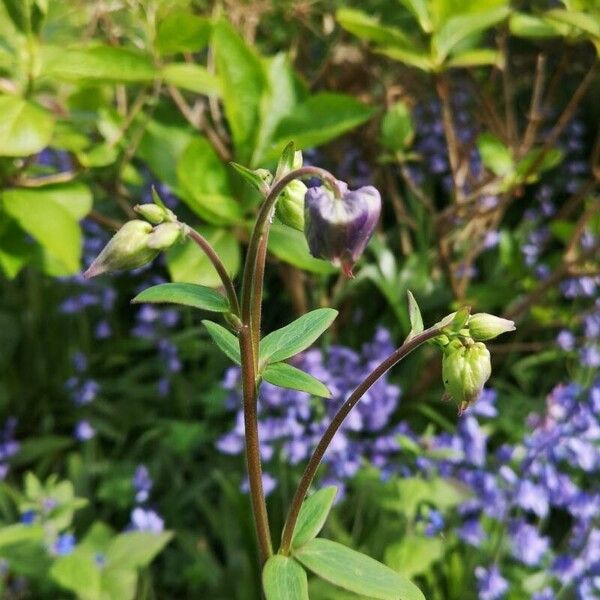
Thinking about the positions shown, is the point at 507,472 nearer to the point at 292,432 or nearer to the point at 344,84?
the point at 292,432

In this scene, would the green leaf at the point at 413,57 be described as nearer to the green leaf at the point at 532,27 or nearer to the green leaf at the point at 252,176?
the green leaf at the point at 532,27

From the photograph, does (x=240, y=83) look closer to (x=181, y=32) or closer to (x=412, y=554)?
(x=181, y=32)

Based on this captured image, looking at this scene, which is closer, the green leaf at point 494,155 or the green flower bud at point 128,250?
the green flower bud at point 128,250

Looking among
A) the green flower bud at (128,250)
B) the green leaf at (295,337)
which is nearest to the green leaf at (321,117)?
the green leaf at (295,337)

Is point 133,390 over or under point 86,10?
under

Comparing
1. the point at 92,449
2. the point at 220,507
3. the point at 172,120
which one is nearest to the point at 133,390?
the point at 92,449

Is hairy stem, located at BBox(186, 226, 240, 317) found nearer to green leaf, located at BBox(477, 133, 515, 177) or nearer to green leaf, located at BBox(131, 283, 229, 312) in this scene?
green leaf, located at BBox(131, 283, 229, 312)
